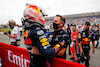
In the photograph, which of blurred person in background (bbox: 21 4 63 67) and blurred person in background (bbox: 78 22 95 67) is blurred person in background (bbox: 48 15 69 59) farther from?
blurred person in background (bbox: 78 22 95 67)

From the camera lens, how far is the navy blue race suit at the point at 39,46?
1056 millimetres

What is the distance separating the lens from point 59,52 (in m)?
1.28

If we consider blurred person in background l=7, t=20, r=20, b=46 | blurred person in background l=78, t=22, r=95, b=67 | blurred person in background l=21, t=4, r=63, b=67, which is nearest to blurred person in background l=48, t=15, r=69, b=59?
blurred person in background l=21, t=4, r=63, b=67

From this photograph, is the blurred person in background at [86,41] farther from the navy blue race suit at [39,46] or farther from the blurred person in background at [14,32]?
the blurred person in background at [14,32]

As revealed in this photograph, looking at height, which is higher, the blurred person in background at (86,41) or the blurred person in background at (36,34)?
the blurred person in background at (36,34)

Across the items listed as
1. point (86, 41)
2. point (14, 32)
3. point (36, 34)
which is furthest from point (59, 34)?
point (14, 32)

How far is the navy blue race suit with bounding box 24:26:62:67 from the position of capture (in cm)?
106

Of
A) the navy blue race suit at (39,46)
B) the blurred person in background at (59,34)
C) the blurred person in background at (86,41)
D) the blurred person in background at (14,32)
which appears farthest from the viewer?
the blurred person in background at (14,32)

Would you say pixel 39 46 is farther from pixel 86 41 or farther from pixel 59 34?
pixel 86 41

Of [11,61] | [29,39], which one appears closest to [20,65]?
[11,61]

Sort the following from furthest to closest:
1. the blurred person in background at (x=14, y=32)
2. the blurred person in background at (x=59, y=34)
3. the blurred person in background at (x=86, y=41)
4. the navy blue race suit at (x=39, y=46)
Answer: the blurred person in background at (x=14, y=32) < the blurred person in background at (x=86, y=41) < the blurred person in background at (x=59, y=34) < the navy blue race suit at (x=39, y=46)

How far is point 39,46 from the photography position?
1.07m

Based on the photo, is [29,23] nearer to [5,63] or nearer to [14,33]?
[5,63]

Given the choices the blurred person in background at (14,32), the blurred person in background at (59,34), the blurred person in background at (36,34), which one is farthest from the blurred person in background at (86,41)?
the blurred person in background at (14,32)
